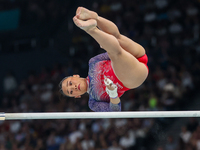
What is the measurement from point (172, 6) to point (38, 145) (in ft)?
15.7

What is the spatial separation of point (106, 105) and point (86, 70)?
4853 mm

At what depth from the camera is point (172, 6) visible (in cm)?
786

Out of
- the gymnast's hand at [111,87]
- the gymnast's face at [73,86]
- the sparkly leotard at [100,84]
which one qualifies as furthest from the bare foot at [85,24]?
the gymnast's face at [73,86]

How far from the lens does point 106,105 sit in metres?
3.55

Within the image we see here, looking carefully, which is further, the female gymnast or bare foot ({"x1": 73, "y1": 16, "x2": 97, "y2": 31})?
the female gymnast

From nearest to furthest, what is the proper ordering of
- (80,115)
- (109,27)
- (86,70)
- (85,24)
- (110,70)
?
(85,24) < (80,115) < (109,27) < (110,70) < (86,70)

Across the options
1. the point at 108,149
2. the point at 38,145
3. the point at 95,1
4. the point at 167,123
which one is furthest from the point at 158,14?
the point at 38,145

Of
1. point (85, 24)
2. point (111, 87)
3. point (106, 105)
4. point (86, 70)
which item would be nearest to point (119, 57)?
point (111, 87)

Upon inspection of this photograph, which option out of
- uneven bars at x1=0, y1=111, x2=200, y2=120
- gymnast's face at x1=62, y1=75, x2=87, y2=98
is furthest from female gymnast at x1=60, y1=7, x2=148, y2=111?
uneven bars at x1=0, y1=111, x2=200, y2=120

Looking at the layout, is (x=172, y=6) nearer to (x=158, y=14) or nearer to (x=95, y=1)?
(x=158, y=14)

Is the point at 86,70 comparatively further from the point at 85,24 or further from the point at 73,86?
the point at 85,24

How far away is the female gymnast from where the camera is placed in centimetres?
304

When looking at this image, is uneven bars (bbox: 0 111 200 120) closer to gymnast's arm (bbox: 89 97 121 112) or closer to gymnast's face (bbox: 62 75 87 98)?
gymnast's arm (bbox: 89 97 121 112)

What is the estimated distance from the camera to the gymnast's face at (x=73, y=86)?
357 cm
